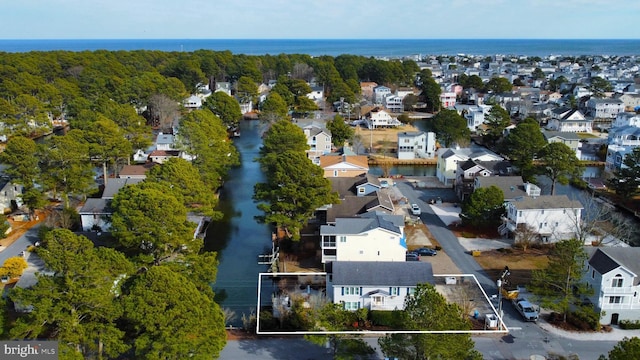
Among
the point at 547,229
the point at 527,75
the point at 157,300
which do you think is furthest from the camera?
the point at 527,75

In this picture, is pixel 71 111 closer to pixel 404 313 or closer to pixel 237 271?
pixel 237 271

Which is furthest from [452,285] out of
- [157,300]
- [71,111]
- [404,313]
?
[71,111]

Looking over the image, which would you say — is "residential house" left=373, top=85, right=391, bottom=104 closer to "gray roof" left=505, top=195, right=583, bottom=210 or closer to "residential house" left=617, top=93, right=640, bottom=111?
"residential house" left=617, top=93, right=640, bottom=111

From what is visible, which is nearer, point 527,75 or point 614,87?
point 614,87

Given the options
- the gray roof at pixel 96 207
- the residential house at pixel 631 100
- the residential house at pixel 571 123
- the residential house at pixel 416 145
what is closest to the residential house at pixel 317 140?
the residential house at pixel 416 145

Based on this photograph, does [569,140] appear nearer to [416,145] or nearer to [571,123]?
[571,123]

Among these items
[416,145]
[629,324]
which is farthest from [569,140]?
[629,324]
